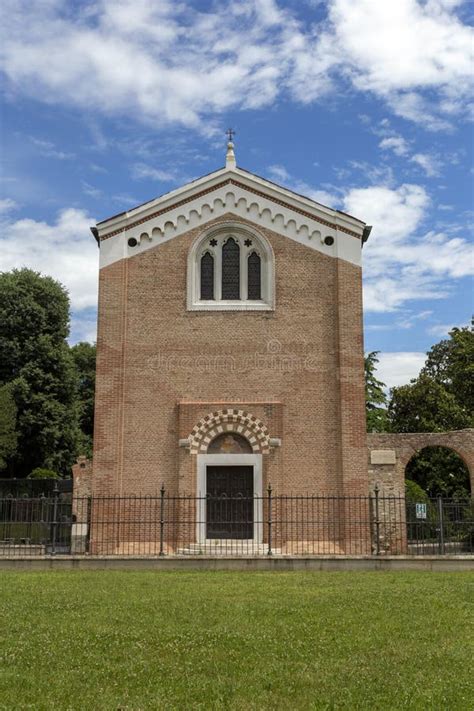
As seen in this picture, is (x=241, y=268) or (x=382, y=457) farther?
(x=241, y=268)

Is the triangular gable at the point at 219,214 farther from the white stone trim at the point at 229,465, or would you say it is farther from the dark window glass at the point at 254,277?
the white stone trim at the point at 229,465

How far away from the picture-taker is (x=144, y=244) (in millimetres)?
20109

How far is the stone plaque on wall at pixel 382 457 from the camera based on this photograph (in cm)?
1914

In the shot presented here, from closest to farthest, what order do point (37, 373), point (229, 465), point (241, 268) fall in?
point (229, 465) → point (241, 268) → point (37, 373)

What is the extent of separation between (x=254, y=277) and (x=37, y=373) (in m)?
18.0

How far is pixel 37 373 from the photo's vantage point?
34.8 meters

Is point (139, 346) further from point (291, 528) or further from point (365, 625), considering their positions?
point (365, 625)

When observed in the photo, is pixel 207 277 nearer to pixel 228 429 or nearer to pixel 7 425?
pixel 228 429

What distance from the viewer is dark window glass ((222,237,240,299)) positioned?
19.9 metres

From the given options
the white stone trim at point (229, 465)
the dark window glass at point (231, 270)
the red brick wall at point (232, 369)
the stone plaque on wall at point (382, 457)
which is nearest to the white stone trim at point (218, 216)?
the red brick wall at point (232, 369)

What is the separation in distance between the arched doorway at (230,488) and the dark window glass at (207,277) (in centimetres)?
374
